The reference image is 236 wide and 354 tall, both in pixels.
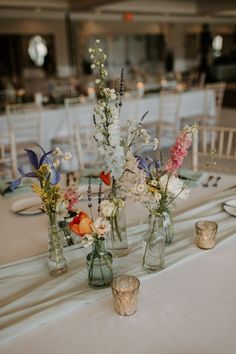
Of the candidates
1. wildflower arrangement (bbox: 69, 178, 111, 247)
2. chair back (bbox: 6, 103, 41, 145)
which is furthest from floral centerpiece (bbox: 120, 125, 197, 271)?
chair back (bbox: 6, 103, 41, 145)

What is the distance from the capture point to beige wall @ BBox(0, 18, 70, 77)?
9.01 metres

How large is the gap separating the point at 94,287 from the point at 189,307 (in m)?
0.28

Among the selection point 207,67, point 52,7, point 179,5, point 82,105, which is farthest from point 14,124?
point 207,67

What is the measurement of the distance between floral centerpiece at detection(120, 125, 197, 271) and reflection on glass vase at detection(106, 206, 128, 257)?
97 millimetres

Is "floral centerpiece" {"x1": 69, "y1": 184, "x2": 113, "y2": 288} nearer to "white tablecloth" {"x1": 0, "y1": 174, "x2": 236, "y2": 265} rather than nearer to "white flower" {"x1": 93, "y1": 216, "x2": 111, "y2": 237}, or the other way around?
"white flower" {"x1": 93, "y1": 216, "x2": 111, "y2": 237}

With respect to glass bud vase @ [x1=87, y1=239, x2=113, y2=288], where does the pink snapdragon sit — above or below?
above

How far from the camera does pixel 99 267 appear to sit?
1.04 metres

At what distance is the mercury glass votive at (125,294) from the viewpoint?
2.98 feet

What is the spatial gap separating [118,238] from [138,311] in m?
0.30

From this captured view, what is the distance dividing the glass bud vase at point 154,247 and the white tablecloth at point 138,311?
0.03 m

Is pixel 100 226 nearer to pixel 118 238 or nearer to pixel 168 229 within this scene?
pixel 118 238

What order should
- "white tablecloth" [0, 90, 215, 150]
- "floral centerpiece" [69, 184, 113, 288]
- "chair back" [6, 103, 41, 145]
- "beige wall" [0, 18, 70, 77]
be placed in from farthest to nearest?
"beige wall" [0, 18, 70, 77] < "white tablecloth" [0, 90, 215, 150] < "chair back" [6, 103, 41, 145] < "floral centerpiece" [69, 184, 113, 288]

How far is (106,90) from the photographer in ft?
3.19

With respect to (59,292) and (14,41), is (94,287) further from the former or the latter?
(14,41)
